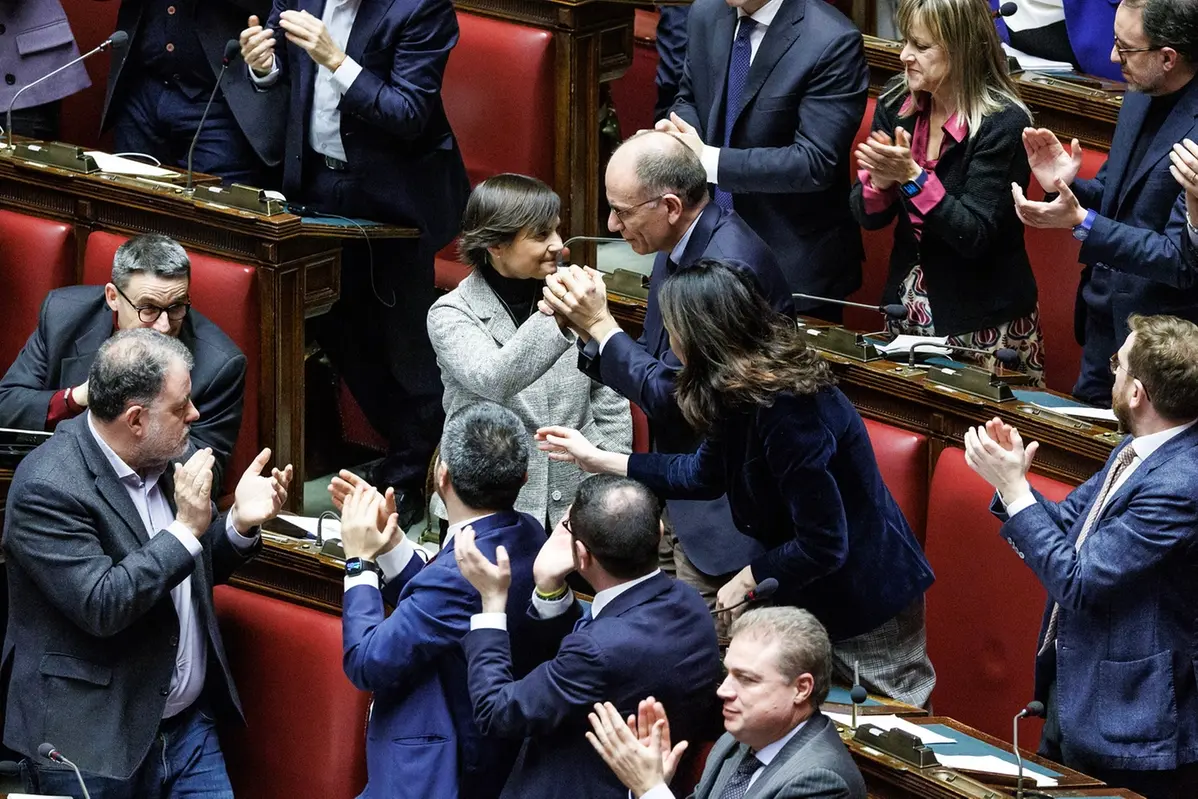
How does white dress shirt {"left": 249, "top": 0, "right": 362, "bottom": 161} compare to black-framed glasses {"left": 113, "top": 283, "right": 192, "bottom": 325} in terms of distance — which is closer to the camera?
black-framed glasses {"left": 113, "top": 283, "right": 192, "bottom": 325}

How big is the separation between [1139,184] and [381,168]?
1134mm

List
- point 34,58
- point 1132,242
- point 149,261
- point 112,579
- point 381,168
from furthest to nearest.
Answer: point 34,58
point 381,168
point 149,261
point 1132,242
point 112,579

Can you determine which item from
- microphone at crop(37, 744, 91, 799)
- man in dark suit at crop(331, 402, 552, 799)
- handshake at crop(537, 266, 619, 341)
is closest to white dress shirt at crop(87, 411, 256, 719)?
microphone at crop(37, 744, 91, 799)

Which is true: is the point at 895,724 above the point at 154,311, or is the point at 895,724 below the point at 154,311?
below

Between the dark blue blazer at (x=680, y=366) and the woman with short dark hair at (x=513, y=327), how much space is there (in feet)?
0.66

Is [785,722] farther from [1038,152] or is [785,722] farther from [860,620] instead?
[1038,152]

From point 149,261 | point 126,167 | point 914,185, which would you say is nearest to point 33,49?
point 126,167

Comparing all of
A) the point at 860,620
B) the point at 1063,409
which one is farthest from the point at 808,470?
the point at 1063,409

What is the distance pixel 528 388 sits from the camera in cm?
238

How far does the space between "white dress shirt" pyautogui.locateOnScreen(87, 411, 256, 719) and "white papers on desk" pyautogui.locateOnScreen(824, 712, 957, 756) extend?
708 millimetres

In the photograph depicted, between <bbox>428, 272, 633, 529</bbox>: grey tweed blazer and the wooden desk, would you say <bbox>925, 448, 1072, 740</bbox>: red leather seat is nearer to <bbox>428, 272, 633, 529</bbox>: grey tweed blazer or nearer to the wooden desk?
<bbox>428, 272, 633, 529</bbox>: grey tweed blazer

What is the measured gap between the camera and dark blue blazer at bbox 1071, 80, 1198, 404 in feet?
7.39

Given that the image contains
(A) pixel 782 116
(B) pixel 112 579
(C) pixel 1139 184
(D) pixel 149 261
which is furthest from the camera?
(A) pixel 782 116

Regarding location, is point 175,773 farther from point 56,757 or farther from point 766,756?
point 766,756
